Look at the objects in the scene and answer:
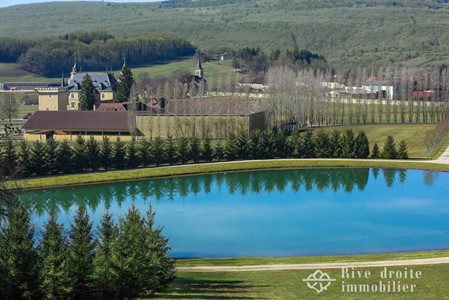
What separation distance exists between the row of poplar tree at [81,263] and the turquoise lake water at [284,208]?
Answer: 347 cm

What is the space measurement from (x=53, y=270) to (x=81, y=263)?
0.67 metres

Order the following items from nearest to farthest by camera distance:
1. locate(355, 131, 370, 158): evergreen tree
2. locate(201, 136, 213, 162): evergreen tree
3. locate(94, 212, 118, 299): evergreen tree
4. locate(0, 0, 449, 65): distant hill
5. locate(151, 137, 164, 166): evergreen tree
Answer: locate(94, 212, 118, 299): evergreen tree < locate(151, 137, 164, 166): evergreen tree < locate(201, 136, 213, 162): evergreen tree < locate(355, 131, 370, 158): evergreen tree < locate(0, 0, 449, 65): distant hill

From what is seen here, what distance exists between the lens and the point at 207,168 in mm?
38000

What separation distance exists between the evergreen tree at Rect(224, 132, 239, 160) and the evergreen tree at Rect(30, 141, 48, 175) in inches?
378

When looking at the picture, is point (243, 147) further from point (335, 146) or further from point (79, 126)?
point (79, 126)

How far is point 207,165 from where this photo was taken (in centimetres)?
3850

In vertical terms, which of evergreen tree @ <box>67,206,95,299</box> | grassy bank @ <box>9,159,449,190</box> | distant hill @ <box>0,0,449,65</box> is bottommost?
grassy bank @ <box>9,159,449,190</box>

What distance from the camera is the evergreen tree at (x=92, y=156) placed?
1478 inches

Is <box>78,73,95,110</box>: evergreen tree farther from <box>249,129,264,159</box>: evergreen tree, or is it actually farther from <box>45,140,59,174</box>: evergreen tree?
<box>45,140,59,174</box>: evergreen tree

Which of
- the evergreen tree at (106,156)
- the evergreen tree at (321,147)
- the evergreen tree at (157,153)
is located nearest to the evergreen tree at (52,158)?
the evergreen tree at (106,156)

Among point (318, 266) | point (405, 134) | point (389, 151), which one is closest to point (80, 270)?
point (318, 266)

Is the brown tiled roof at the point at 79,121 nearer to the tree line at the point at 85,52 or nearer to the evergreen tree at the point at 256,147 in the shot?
the evergreen tree at the point at 256,147

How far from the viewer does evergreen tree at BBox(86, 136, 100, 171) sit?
3753cm

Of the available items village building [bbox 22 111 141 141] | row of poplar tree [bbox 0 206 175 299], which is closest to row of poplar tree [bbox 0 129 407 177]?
village building [bbox 22 111 141 141]
